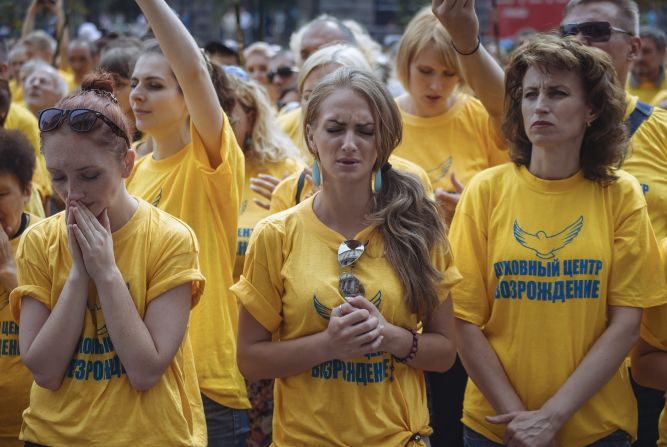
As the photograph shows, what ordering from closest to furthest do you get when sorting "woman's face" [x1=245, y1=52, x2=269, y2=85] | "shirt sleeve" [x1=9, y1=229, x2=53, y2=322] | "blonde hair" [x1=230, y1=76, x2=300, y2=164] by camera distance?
"shirt sleeve" [x1=9, y1=229, x2=53, y2=322]
"blonde hair" [x1=230, y1=76, x2=300, y2=164]
"woman's face" [x1=245, y1=52, x2=269, y2=85]

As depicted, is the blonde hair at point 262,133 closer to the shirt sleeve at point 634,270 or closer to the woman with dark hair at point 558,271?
the woman with dark hair at point 558,271

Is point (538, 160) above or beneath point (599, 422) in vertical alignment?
above

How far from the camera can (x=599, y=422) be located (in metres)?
3.59

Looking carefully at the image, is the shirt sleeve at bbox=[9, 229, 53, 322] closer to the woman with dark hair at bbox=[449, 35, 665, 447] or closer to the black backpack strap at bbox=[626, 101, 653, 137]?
the woman with dark hair at bbox=[449, 35, 665, 447]

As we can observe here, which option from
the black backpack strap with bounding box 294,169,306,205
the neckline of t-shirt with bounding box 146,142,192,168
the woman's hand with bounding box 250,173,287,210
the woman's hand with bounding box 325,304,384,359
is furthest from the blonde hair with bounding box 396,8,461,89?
the woman's hand with bounding box 325,304,384,359

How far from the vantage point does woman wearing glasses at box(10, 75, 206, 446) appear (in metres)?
3.10

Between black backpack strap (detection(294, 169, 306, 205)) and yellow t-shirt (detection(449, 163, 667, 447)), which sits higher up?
black backpack strap (detection(294, 169, 306, 205))

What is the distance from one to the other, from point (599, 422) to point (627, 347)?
30cm

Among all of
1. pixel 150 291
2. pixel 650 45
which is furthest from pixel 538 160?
pixel 650 45

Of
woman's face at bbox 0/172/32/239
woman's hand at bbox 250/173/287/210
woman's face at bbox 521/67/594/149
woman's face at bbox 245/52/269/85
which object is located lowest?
woman's face at bbox 0/172/32/239

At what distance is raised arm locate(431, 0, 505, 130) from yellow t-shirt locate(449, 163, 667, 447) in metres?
0.67

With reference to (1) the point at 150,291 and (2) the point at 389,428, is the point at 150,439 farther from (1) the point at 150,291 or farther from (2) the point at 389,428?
(2) the point at 389,428

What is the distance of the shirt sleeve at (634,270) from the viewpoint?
3617mm

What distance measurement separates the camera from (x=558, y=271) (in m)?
3.59
